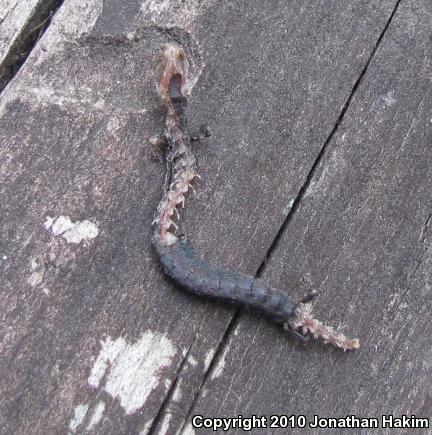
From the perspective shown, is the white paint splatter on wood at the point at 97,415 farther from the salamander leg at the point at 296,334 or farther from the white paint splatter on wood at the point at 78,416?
the salamander leg at the point at 296,334

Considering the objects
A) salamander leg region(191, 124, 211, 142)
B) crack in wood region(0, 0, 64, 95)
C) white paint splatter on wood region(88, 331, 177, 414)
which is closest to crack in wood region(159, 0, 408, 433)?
white paint splatter on wood region(88, 331, 177, 414)

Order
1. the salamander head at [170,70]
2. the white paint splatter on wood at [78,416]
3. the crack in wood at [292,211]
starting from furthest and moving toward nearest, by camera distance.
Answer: the salamander head at [170,70]
the crack in wood at [292,211]
the white paint splatter on wood at [78,416]

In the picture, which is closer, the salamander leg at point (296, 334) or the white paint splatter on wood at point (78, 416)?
the white paint splatter on wood at point (78, 416)

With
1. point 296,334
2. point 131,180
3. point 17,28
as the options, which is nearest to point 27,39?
point 17,28

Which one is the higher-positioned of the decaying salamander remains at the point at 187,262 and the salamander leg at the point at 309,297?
the decaying salamander remains at the point at 187,262

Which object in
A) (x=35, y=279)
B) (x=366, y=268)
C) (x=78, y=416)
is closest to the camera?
(x=78, y=416)

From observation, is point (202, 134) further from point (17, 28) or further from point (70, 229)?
point (17, 28)

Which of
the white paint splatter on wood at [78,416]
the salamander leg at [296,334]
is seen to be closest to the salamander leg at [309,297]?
the salamander leg at [296,334]

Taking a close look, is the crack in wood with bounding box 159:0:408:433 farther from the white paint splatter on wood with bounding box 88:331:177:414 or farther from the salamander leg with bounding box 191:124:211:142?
the salamander leg with bounding box 191:124:211:142
